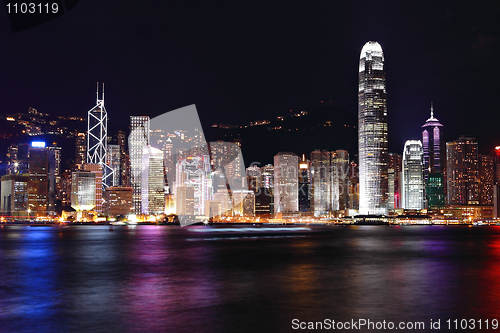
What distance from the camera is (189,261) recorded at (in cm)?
5072

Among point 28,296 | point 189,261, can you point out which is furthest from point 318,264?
point 28,296

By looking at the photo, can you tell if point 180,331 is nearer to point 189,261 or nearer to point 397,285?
point 397,285

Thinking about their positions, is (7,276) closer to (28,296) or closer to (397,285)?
(28,296)

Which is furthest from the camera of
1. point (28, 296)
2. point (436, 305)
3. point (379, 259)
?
point (379, 259)

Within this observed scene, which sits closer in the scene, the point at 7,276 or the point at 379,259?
the point at 7,276

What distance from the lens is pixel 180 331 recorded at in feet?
64.3

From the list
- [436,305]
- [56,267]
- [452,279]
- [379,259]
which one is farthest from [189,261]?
[436,305]

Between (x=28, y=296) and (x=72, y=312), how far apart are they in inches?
271

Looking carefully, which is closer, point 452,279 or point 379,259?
point 452,279

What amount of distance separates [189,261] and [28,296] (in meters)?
22.6

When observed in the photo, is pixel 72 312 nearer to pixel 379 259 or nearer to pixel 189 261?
pixel 189 261

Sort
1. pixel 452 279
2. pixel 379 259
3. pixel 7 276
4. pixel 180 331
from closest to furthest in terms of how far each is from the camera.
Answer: pixel 180 331, pixel 452 279, pixel 7 276, pixel 379 259

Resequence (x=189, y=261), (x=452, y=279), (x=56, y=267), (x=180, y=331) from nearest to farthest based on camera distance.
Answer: (x=180, y=331), (x=452, y=279), (x=56, y=267), (x=189, y=261)

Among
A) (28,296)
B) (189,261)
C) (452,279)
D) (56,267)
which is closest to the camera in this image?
(28,296)
